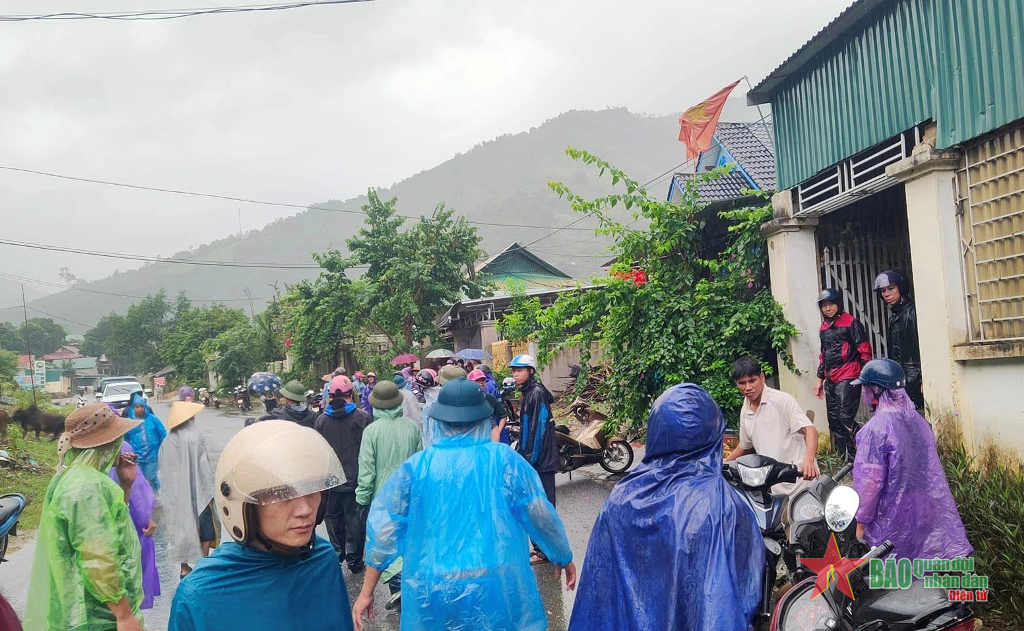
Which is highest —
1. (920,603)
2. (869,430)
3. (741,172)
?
(741,172)

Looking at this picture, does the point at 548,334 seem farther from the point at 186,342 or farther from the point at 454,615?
the point at 186,342

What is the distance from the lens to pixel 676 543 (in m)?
2.76

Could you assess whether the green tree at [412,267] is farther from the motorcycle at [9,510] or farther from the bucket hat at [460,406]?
the bucket hat at [460,406]

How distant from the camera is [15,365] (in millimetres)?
44406

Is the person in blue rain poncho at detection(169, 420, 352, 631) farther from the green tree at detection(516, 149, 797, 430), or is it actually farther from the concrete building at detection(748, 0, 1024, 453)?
the green tree at detection(516, 149, 797, 430)

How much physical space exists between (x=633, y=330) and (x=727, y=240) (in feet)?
6.05

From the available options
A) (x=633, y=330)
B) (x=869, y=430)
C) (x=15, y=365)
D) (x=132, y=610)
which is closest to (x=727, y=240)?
(x=633, y=330)

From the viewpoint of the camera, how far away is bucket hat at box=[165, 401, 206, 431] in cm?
634

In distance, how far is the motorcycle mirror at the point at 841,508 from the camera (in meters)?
3.06

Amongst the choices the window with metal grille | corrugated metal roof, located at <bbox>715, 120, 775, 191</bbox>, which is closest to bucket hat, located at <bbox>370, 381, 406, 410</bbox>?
the window with metal grille

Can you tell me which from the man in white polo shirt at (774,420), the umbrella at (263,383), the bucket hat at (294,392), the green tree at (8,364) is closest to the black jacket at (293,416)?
the bucket hat at (294,392)

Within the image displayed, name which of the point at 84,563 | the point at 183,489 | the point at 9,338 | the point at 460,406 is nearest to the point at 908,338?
the point at 460,406

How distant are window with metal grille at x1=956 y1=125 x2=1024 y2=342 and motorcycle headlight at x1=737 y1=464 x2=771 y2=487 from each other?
132 inches

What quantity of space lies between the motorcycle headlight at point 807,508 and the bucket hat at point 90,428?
3.64m
